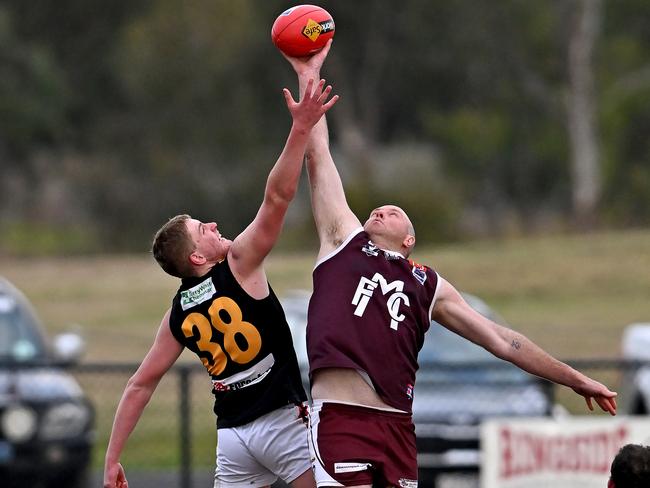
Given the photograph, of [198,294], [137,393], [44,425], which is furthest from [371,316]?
[44,425]

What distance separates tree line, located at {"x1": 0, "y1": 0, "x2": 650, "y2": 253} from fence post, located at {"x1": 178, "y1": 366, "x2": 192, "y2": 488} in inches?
1158

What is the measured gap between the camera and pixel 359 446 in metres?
5.61

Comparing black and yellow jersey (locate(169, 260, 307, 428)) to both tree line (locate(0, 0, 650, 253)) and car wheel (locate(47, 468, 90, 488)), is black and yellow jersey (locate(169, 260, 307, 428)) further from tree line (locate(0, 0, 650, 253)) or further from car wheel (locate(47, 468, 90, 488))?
tree line (locate(0, 0, 650, 253))

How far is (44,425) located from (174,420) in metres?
4.00

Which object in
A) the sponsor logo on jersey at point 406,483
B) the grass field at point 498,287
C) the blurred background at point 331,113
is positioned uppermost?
the blurred background at point 331,113

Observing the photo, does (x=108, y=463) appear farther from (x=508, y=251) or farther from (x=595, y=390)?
(x=508, y=251)

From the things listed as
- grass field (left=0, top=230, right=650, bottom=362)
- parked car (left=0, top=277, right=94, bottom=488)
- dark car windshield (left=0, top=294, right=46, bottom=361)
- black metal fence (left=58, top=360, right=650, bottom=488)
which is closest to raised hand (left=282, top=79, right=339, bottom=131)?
black metal fence (left=58, top=360, right=650, bottom=488)

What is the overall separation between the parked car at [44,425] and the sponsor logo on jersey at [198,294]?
216 inches

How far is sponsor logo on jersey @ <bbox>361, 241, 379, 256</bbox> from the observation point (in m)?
5.80

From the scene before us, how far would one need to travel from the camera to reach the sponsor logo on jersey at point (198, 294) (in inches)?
229

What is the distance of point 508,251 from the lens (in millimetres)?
31469

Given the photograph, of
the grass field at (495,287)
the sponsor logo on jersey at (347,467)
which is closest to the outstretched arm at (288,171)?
the sponsor logo on jersey at (347,467)

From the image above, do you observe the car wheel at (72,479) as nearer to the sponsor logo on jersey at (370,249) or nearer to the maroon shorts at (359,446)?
the maroon shorts at (359,446)

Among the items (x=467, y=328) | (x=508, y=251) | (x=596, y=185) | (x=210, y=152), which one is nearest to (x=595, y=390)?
(x=467, y=328)
